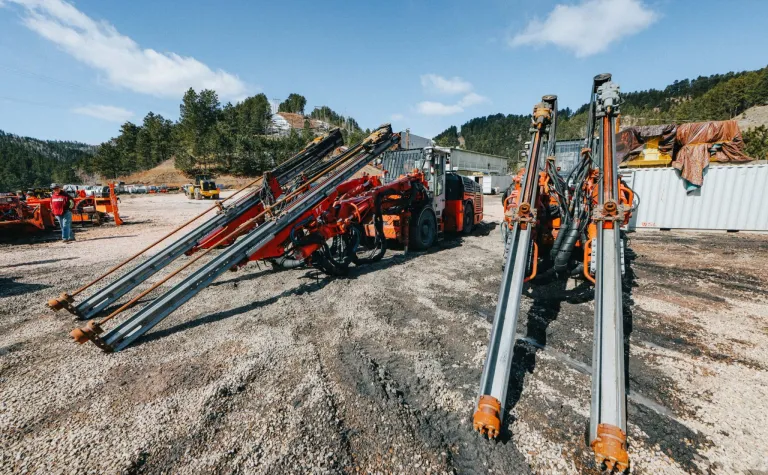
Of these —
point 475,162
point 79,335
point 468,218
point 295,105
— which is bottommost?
point 79,335

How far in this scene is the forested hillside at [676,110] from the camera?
6606 cm

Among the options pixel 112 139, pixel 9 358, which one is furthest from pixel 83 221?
pixel 112 139

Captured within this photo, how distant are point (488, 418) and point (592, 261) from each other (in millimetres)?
3337

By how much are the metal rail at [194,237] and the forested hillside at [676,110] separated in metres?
33.9

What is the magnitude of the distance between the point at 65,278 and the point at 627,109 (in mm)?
117562

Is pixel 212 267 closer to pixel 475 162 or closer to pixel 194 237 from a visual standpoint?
pixel 194 237

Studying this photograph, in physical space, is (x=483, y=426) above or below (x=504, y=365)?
below

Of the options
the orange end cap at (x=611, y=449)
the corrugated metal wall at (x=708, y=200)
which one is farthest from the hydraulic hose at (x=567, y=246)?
the corrugated metal wall at (x=708, y=200)

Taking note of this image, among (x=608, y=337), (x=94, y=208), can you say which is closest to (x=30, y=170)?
(x=94, y=208)

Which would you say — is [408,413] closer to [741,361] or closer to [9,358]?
[741,361]

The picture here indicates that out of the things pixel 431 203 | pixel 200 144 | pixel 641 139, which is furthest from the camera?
pixel 200 144

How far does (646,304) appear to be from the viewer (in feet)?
15.9

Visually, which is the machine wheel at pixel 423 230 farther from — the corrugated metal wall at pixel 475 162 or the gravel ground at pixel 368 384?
the corrugated metal wall at pixel 475 162

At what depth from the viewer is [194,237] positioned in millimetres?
5211
